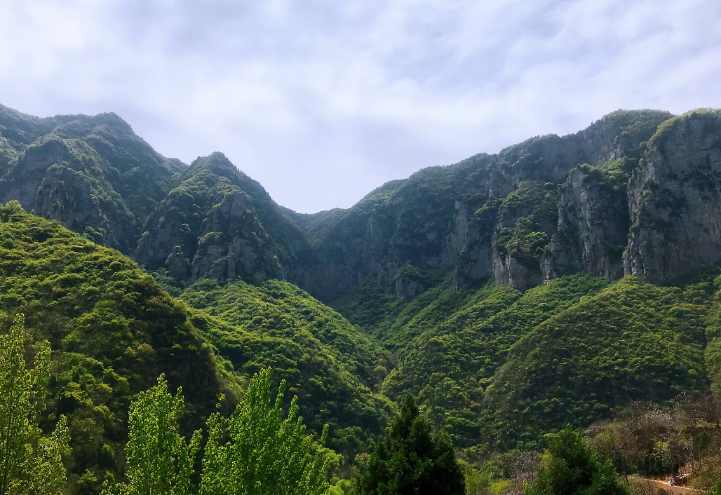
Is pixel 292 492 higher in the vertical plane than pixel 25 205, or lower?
lower

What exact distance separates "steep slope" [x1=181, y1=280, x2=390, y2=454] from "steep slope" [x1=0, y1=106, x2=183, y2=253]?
37297mm

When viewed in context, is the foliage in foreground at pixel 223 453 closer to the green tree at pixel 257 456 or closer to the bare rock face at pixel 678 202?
the green tree at pixel 257 456

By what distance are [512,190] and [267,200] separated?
89.4 metres

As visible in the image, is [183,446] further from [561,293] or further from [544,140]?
[544,140]

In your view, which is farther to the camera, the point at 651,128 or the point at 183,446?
the point at 651,128

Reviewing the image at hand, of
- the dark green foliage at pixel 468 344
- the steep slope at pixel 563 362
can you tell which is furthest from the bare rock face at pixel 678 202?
the dark green foliage at pixel 468 344

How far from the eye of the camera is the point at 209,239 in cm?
13375

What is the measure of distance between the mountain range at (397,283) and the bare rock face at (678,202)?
37cm

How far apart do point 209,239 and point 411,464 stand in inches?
4624

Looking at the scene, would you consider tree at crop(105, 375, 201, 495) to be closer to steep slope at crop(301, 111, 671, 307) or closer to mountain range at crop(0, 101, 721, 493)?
mountain range at crop(0, 101, 721, 493)

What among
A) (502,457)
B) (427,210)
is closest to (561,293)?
(502,457)

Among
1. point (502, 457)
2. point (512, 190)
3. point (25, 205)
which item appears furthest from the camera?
point (512, 190)

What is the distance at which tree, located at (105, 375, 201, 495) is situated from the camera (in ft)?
53.9

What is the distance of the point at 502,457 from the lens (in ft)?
212
